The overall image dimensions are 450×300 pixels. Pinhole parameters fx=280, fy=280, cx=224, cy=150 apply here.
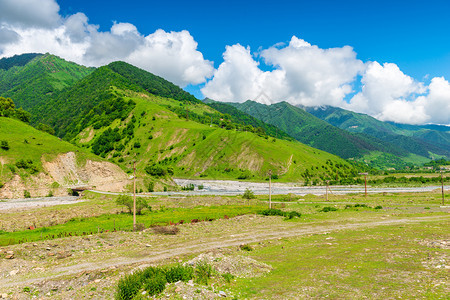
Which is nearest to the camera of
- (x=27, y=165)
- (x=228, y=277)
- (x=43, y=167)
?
(x=228, y=277)

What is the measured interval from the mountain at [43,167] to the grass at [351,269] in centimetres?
10747

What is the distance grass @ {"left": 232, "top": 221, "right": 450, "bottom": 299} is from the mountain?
107469 millimetres

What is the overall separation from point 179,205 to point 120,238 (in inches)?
1879

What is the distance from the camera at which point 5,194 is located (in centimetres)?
10125

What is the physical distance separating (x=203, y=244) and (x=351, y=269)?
20.1 m

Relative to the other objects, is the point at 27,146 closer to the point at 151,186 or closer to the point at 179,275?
the point at 151,186

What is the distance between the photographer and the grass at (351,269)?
66.2 feet

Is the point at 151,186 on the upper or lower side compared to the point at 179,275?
lower

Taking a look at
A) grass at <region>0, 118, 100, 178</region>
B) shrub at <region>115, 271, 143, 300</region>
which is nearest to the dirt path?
shrub at <region>115, 271, 143, 300</region>

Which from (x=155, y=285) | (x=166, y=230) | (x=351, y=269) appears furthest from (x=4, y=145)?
(x=351, y=269)

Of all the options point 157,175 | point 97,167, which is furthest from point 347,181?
point 97,167

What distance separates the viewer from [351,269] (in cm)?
2544

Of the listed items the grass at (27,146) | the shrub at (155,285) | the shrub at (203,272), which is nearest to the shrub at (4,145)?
the grass at (27,146)

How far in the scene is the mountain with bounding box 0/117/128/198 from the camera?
10838 cm
